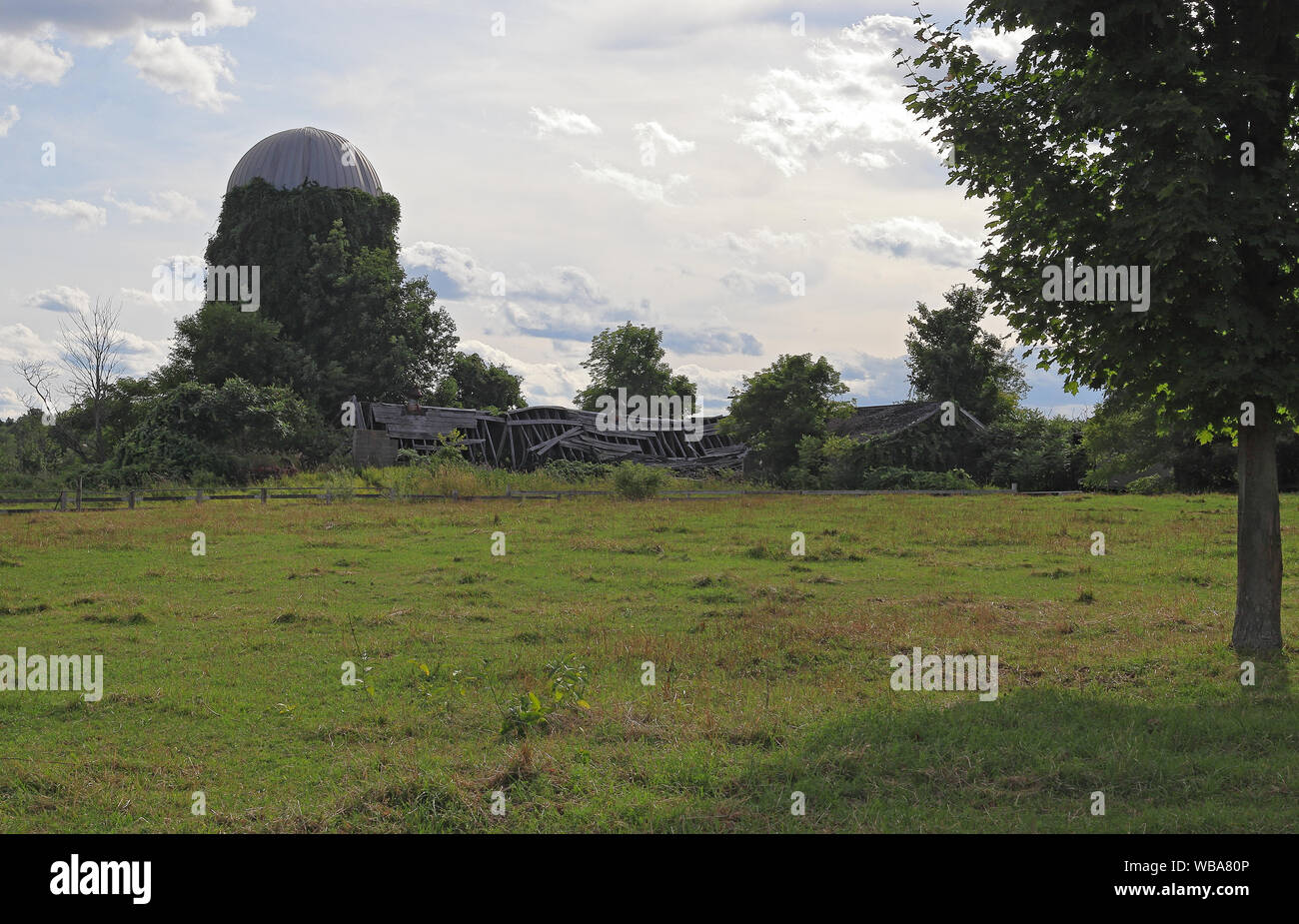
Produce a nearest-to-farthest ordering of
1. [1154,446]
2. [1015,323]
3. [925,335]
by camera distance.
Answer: [1015,323], [1154,446], [925,335]

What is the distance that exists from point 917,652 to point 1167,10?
777 cm

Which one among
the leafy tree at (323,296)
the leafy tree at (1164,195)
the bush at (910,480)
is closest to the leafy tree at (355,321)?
the leafy tree at (323,296)

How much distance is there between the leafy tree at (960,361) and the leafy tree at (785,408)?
40.4ft

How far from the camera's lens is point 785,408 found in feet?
189

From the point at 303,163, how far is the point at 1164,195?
67.2m

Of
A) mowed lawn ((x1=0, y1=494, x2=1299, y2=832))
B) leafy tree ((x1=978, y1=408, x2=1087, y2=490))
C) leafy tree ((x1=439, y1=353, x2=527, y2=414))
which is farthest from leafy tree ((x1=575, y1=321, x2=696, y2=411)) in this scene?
mowed lawn ((x1=0, y1=494, x2=1299, y2=832))

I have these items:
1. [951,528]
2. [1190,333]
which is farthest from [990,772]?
[951,528]

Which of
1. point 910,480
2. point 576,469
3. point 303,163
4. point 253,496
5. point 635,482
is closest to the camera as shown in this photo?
point 253,496

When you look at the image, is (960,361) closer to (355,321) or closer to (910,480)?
(910,480)

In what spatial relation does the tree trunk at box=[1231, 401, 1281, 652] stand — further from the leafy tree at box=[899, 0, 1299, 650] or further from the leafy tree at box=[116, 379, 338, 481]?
the leafy tree at box=[116, 379, 338, 481]

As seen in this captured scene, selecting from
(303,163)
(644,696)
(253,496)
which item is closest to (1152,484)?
(253,496)

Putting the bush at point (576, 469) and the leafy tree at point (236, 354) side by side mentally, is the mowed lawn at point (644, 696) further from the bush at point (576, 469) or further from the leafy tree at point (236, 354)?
the leafy tree at point (236, 354)
